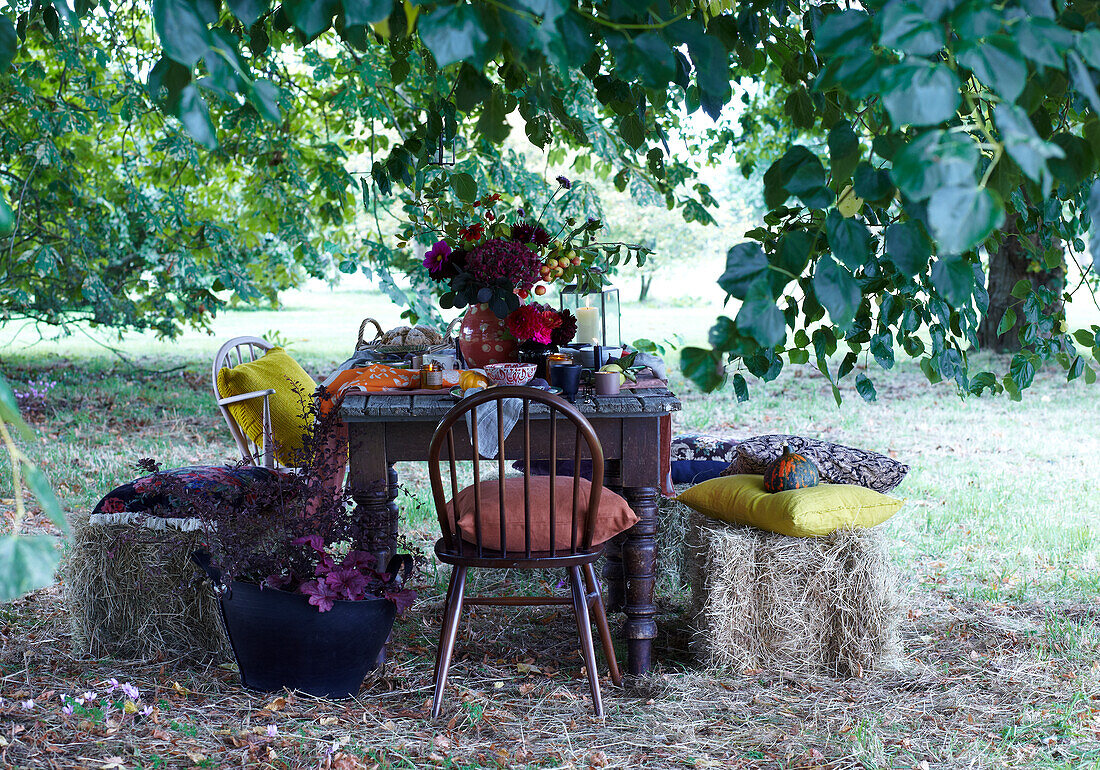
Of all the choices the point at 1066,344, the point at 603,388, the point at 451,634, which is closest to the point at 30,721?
the point at 451,634

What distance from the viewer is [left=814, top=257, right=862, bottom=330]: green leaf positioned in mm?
896

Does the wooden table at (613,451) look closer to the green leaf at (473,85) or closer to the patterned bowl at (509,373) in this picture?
the patterned bowl at (509,373)

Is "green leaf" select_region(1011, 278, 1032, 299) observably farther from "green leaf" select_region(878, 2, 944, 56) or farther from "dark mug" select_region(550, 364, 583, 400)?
"green leaf" select_region(878, 2, 944, 56)

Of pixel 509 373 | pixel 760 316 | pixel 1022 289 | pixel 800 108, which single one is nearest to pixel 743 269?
pixel 760 316

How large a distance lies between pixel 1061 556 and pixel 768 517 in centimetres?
173

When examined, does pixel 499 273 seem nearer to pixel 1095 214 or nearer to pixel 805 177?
pixel 805 177

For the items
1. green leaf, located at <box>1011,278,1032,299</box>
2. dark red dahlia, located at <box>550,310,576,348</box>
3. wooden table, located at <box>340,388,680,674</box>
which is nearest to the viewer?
green leaf, located at <box>1011,278,1032,299</box>

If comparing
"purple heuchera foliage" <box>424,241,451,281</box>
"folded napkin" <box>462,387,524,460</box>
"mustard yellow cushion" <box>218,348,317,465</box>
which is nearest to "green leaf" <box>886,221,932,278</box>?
A: "folded napkin" <box>462,387,524,460</box>

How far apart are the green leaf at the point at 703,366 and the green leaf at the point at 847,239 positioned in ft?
0.52

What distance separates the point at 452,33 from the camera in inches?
29.9

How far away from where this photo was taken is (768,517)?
259cm

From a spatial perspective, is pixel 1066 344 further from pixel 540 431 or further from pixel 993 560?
pixel 993 560

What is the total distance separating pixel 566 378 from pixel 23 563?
1925mm

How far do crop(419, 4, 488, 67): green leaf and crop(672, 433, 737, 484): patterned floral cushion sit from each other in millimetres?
2616
